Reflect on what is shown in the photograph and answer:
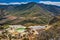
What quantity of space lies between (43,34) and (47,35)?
425 mm

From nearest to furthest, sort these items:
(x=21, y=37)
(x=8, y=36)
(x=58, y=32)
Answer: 1. (x=58, y=32)
2. (x=21, y=37)
3. (x=8, y=36)

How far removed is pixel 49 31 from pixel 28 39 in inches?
140

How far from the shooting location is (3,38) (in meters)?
30.4

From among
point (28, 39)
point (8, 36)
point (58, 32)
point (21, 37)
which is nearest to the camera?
point (58, 32)

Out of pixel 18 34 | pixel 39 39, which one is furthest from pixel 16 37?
pixel 39 39

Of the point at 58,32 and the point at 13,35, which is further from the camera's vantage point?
the point at 13,35

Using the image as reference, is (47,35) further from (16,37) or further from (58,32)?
(16,37)

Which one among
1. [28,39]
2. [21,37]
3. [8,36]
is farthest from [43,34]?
[8,36]

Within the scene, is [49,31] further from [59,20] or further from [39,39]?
[59,20]

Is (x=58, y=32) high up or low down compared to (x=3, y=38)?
up

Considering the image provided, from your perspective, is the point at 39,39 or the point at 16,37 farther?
the point at 16,37

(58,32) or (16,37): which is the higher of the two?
(58,32)

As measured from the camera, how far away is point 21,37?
90.1 feet

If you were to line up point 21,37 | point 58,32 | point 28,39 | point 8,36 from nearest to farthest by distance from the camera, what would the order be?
1. point 58,32
2. point 28,39
3. point 21,37
4. point 8,36
